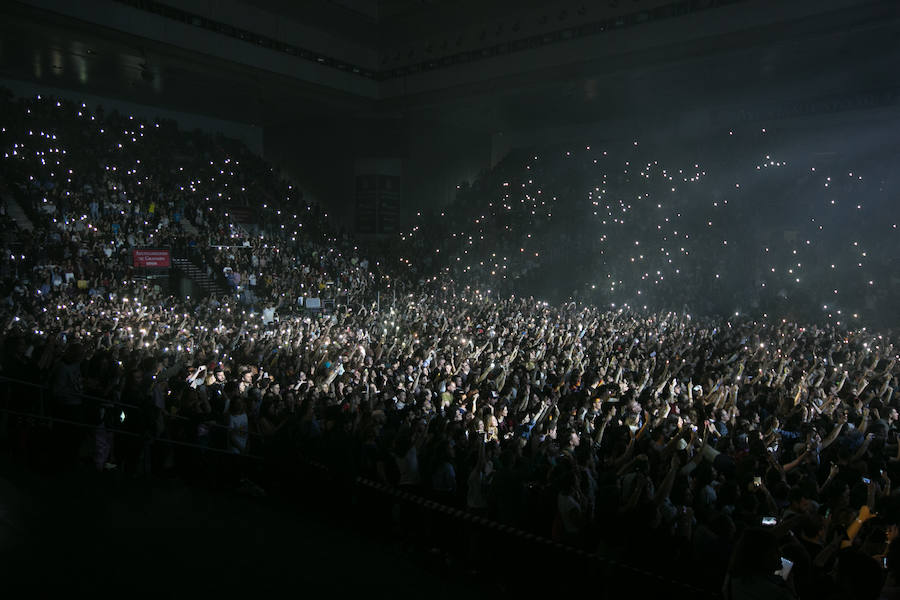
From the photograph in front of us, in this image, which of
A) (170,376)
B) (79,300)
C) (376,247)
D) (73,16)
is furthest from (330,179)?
(170,376)

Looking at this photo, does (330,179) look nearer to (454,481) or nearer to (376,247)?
(376,247)

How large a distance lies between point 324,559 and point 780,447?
5.66 m

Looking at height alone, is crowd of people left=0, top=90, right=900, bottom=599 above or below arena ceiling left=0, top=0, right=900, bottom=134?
below

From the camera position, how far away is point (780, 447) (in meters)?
7.70

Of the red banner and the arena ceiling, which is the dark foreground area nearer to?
the red banner

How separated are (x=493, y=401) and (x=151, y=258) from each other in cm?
1644

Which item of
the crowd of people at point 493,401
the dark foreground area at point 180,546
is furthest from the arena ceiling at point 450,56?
the dark foreground area at point 180,546

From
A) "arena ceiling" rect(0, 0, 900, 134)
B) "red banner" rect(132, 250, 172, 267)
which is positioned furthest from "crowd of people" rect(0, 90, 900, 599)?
"arena ceiling" rect(0, 0, 900, 134)

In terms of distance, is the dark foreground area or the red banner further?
the red banner

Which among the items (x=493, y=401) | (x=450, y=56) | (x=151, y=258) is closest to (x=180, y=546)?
(x=493, y=401)

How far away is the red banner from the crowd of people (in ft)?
1.65

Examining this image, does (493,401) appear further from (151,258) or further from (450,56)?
(450,56)

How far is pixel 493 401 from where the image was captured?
8.97 metres

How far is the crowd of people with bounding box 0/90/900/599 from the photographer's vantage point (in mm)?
4715
